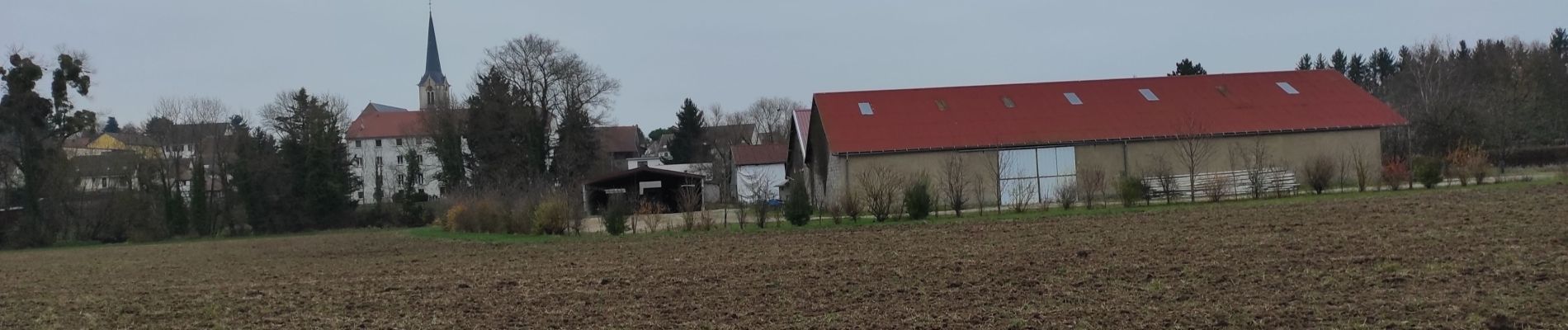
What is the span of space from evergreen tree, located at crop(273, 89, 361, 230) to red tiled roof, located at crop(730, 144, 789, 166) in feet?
73.5

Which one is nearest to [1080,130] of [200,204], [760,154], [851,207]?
[851,207]

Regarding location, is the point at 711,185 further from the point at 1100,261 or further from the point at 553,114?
the point at 1100,261

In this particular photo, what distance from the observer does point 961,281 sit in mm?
12922

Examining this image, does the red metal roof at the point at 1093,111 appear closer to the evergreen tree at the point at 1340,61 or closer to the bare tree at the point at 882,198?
the bare tree at the point at 882,198

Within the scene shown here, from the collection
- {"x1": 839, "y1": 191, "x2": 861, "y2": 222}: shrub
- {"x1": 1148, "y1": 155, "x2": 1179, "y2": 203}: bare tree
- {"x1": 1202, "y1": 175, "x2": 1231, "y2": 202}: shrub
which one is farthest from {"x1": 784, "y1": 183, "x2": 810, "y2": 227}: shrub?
{"x1": 1202, "y1": 175, "x2": 1231, "y2": 202}: shrub

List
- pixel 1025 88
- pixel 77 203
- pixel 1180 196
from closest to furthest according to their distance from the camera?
pixel 1180 196 < pixel 1025 88 < pixel 77 203

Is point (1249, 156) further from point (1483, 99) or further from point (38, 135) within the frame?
point (38, 135)

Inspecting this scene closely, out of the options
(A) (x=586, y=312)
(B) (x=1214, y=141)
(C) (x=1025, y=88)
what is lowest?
(A) (x=586, y=312)

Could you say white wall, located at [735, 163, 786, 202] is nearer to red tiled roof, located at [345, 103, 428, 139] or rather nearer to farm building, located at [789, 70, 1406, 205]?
farm building, located at [789, 70, 1406, 205]

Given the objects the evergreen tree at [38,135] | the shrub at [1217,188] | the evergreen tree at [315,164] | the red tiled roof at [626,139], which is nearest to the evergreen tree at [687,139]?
the red tiled roof at [626,139]

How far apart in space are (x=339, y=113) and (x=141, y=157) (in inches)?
509

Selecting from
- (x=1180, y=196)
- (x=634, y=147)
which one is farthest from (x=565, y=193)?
(x=634, y=147)

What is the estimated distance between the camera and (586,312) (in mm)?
11766

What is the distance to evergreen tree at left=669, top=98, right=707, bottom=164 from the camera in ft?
277
